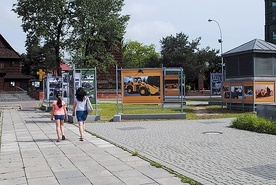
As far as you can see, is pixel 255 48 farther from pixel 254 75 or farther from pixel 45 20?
pixel 45 20

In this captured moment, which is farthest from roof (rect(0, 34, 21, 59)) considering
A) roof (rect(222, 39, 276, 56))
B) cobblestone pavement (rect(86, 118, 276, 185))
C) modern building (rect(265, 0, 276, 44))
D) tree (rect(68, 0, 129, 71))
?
cobblestone pavement (rect(86, 118, 276, 185))

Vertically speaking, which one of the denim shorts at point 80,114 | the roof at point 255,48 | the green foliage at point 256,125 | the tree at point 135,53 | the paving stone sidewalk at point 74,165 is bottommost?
the paving stone sidewalk at point 74,165

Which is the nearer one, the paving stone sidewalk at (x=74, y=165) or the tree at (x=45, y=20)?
the paving stone sidewalk at (x=74, y=165)

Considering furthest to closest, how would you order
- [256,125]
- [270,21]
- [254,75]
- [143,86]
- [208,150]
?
[270,21] → [254,75] → [143,86] → [256,125] → [208,150]

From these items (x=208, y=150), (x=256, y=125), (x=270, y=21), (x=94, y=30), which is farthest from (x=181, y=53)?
(x=208, y=150)

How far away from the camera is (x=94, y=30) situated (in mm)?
33969

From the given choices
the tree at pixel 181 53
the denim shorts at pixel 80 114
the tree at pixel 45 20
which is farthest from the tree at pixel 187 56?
the denim shorts at pixel 80 114

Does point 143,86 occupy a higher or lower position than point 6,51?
lower

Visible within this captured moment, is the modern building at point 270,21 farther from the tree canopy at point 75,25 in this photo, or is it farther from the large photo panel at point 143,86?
the large photo panel at point 143,86

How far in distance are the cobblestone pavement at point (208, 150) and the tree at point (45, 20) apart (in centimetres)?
1911

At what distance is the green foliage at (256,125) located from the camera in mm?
13130

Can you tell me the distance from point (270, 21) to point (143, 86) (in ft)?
143

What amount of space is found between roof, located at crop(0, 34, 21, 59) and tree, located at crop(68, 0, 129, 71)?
1467 inches

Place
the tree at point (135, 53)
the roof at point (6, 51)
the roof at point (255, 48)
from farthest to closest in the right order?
the tree at point (135, 53) < the roof at point (6, 51) < the roof at point (255, 48)
